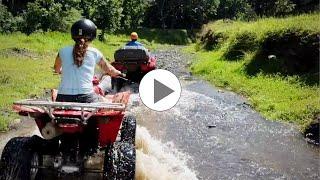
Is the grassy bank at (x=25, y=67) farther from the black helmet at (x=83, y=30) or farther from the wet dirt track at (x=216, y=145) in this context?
the black helmet at (x=83, y=30)

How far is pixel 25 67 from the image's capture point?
17547mm

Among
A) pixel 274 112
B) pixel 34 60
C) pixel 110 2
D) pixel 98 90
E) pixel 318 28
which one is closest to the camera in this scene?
pixel 98 90

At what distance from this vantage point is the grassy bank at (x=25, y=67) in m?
12.4

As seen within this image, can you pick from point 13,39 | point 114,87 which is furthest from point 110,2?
point 114,87

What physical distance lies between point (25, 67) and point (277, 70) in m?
8.49

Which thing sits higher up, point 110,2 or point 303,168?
point 303,168

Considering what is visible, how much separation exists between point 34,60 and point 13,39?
7935 mm

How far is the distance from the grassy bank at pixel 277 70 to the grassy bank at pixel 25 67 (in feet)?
19.1

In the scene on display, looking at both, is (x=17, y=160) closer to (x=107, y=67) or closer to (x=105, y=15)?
(x=107, y=67)

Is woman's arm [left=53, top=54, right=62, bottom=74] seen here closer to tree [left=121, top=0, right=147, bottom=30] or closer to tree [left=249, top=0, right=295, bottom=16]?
tree [left=249, top=0, right=295, bottom=16]

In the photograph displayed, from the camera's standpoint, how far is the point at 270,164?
27.5 feet

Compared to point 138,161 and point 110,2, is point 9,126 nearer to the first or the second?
point 138,161

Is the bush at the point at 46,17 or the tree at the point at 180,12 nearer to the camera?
the bush at the point at 46,17
